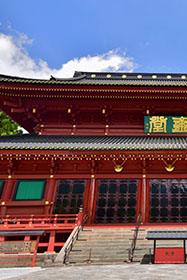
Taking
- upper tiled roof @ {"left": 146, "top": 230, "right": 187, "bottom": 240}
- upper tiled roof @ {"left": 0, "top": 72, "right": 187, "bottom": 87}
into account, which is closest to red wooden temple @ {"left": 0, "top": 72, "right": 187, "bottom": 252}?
upper tiled roof @ {"left": 0, "top": 72, "right": 187, "bottom": 87}

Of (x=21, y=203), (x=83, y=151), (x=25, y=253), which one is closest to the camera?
(x=25, y=253)

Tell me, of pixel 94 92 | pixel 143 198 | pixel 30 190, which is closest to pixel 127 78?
pixel 94 92

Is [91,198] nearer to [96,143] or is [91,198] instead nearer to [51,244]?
[96,143]

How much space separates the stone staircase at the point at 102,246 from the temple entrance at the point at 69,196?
234 centimetres

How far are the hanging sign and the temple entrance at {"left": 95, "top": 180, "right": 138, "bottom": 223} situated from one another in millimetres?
4704

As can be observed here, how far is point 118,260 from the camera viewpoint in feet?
28.4

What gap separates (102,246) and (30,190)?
608 cm

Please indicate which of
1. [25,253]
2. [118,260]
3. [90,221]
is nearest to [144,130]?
[90,221]

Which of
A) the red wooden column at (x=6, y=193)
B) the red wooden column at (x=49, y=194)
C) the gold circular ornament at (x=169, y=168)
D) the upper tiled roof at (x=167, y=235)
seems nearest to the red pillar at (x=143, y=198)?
the gold circular ornament at (x=169, y=168)

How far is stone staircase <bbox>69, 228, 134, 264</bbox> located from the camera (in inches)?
345

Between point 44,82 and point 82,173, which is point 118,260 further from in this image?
point 44,82

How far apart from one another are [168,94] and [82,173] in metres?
8.49

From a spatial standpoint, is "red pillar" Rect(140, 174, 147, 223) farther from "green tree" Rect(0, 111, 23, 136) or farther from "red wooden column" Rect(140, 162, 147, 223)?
"green tree" Rect(0, 111, 23, 136)

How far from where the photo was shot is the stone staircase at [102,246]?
8766mm
